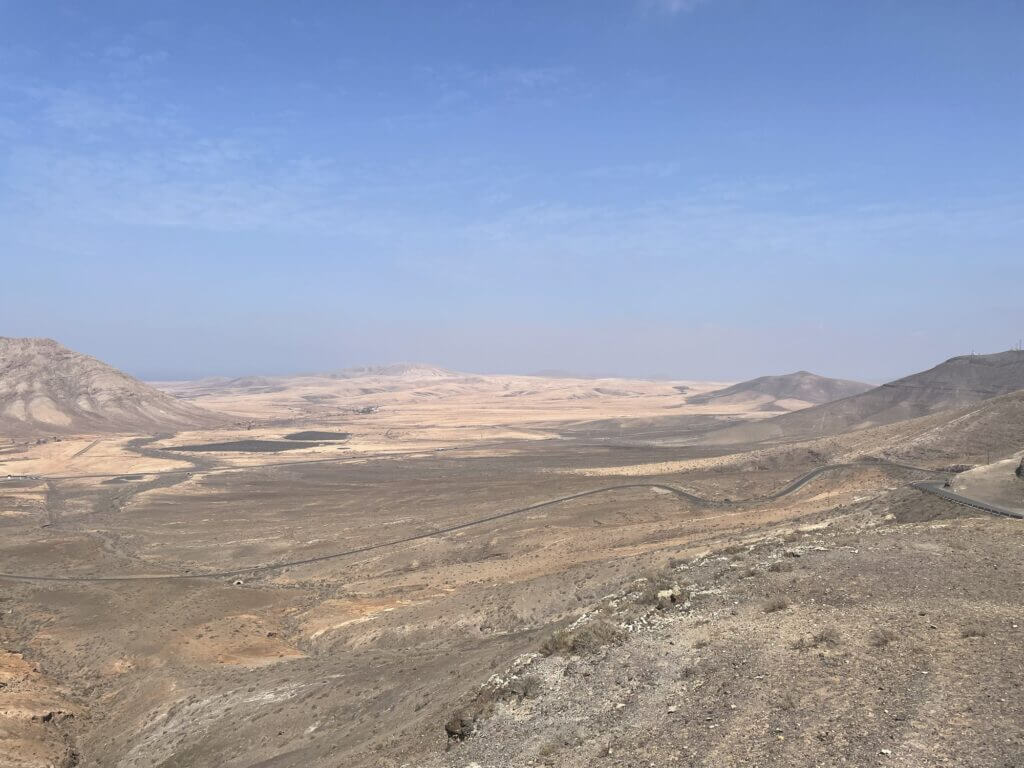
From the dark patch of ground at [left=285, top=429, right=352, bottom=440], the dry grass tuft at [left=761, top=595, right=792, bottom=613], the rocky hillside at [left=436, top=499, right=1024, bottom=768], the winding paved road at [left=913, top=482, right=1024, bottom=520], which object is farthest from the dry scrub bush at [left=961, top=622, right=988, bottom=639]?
the dark patch of ground at [left=285, top=429, right=352, bottom=440]

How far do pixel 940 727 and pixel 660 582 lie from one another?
428 inches

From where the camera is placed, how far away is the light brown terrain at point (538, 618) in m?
11.8

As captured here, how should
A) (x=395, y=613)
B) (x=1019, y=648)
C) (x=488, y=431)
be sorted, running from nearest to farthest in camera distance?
(x=1019, y=648), (x=395, y=613), (x=488, y=431)

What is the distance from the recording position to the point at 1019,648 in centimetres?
1222

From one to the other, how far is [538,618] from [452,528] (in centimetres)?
2475

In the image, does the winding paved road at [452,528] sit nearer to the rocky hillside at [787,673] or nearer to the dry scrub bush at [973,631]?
the rocky hillside at [787,673]

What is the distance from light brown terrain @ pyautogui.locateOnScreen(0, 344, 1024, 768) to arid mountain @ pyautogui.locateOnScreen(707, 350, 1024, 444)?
3847cm

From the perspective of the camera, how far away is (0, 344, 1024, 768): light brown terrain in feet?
38.8

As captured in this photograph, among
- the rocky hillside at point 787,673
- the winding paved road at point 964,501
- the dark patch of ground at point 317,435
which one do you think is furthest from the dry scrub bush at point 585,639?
the dark patch of ground at point 317,435

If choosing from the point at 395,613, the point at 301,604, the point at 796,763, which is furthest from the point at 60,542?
the point at 796,763

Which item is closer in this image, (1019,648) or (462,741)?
(1019,648)

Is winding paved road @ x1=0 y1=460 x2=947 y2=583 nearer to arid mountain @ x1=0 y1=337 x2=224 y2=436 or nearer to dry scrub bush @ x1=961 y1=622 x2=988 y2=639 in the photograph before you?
dry scrub bush @ x1=961 y1=622 x2=988 y2=639

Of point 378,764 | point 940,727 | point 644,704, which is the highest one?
point 940,727

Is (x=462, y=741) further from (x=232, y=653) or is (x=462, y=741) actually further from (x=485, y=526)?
(x=485, y=526)
